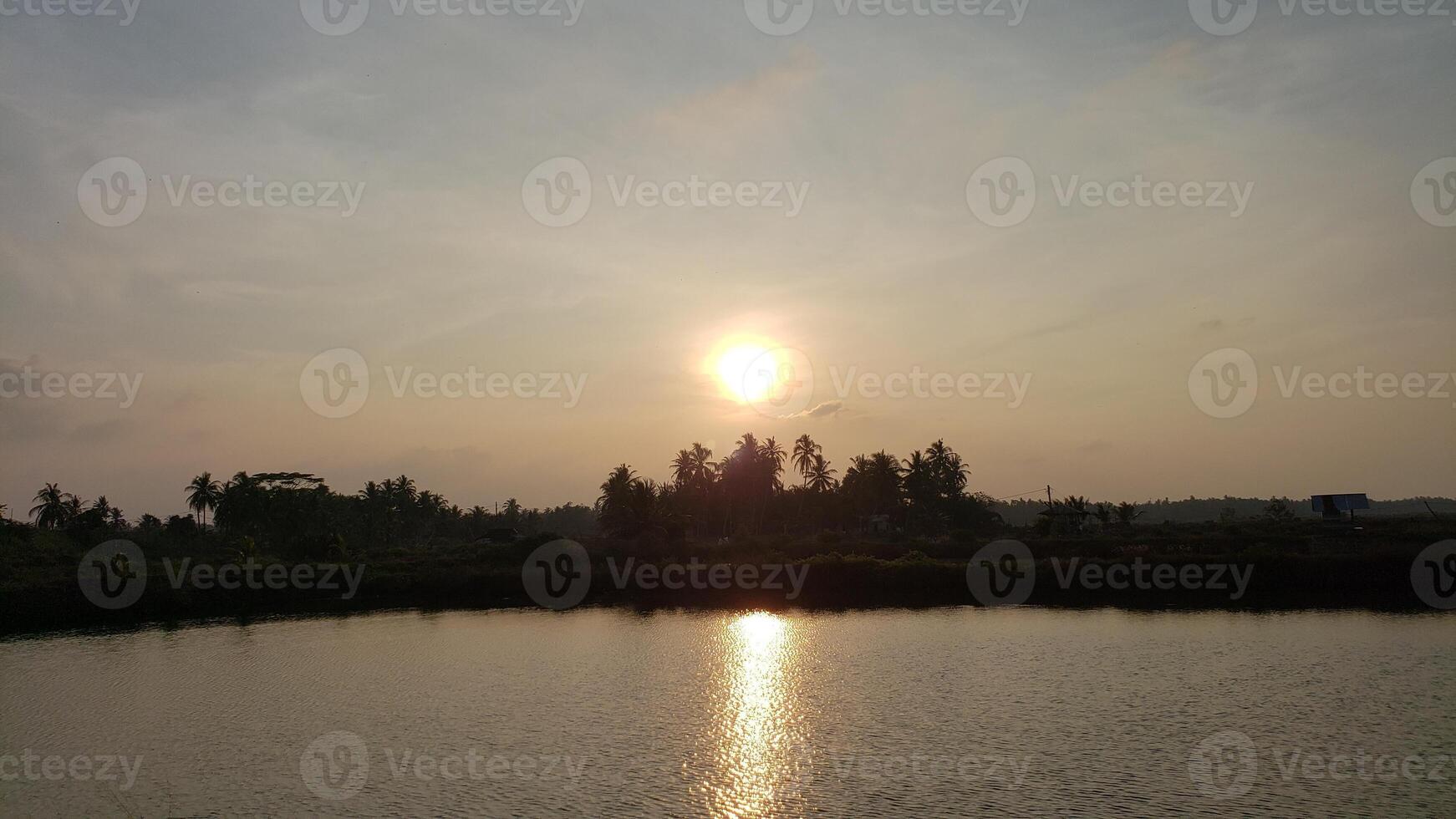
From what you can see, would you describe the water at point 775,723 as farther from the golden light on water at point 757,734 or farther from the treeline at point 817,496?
the treeline at point 817,496

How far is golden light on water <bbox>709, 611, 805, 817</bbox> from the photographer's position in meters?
29.4

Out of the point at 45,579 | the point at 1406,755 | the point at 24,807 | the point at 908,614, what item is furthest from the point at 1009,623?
the point at 45,579

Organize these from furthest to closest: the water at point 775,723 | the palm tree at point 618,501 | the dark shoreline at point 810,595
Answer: the palm tree at point 618,501 → the dark shoreline at point 810,595 → the water at point 775,723

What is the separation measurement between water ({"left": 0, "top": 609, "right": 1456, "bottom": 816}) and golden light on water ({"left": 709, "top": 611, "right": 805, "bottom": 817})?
0.53 feet

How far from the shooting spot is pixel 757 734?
37375 mm

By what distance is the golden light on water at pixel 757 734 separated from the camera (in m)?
29.4

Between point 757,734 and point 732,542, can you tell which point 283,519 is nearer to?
point 732,542

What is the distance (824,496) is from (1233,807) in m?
137

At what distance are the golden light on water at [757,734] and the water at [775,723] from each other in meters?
0.16

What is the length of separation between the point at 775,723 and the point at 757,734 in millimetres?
2021

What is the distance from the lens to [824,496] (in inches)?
6452

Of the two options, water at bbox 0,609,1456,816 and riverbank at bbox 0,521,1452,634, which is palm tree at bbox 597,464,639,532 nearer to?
riverbank at bbox 0,521,1452,634

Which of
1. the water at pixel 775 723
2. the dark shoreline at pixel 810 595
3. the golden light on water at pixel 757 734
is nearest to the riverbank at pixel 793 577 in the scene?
the dark shoreline at pixel 810 595

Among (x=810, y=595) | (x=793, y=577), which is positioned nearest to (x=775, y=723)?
(x=810, y=595)
